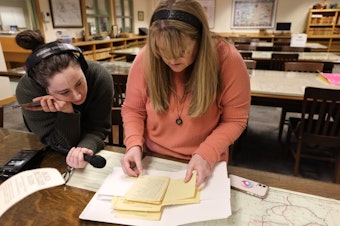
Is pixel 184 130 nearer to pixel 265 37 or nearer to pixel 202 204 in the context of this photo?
pixel 202 204

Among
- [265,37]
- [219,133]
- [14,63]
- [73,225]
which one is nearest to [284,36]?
[265,37]

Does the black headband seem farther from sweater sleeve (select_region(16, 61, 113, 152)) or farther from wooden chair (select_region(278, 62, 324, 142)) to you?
wooden chair (select_region(278, 62, 324, 142))

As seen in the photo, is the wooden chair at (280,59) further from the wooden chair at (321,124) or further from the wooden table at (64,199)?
the wooden table at (64,199)

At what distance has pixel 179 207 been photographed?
65 centimetres

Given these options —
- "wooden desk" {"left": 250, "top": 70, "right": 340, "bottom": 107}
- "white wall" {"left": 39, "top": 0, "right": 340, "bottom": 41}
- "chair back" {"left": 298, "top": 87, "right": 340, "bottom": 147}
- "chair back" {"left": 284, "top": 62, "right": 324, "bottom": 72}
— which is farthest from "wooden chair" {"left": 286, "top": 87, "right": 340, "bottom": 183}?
"white wall" {"left": 39, "top": 0, "right": 340, "bottom": 41}

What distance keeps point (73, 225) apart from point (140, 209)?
172mm

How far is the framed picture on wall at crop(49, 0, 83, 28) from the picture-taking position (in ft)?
14.8

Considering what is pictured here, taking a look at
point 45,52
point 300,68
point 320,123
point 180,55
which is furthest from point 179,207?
point 300,68

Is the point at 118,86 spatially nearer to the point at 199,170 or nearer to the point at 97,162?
the point at 97,162

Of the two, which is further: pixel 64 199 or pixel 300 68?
pixel 300 68

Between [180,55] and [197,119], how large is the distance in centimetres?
25

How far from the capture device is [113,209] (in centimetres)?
66

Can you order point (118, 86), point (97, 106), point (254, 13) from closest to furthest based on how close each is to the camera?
point (97, 106) < point (118, 86) < point (254, 13)

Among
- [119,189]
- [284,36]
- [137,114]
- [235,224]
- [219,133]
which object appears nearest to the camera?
[235,224]
